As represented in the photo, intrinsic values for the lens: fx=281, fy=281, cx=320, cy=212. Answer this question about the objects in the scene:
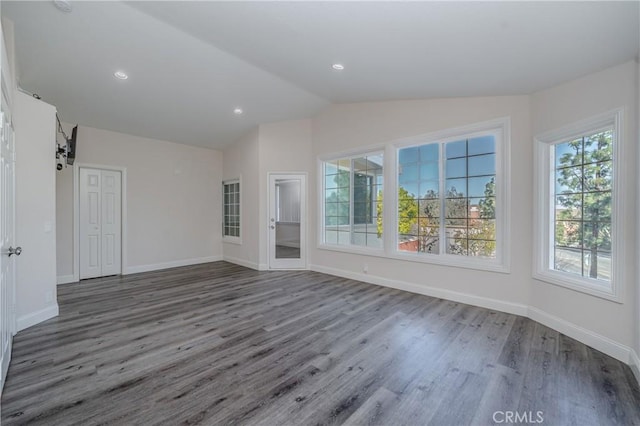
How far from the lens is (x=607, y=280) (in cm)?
258

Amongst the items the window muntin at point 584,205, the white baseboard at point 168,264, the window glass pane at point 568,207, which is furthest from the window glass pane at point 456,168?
the white baseboard at point 168,264

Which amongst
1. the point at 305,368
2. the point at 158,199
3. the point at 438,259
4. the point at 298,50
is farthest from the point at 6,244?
the point at 438,259

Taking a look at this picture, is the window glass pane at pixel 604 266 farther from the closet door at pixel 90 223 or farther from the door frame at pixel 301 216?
the closet door at pixel 90 223

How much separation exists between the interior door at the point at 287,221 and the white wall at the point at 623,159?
3.85m

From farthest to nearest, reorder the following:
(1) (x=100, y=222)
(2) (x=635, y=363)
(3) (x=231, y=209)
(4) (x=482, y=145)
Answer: (3) (x=231, y=209), (1) (x=100, y=222), (4) (x=482, y=145), (2) (x=635, y=363)

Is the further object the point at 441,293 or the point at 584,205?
the point at 441,293

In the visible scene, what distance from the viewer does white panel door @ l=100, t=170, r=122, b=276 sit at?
5.26 meters

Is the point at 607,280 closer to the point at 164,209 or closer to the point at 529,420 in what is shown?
the point at 529,420

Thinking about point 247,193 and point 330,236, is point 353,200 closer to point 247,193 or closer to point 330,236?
point 330,236

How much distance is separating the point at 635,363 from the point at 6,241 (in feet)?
16.4

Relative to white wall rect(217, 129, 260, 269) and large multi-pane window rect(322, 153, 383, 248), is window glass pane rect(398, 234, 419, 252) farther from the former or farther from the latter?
white wall rect(217, 129, 260, 269)

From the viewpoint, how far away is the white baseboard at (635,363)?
210 centimetres

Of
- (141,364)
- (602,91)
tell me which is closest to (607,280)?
(602,91)

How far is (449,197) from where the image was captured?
154 inches
